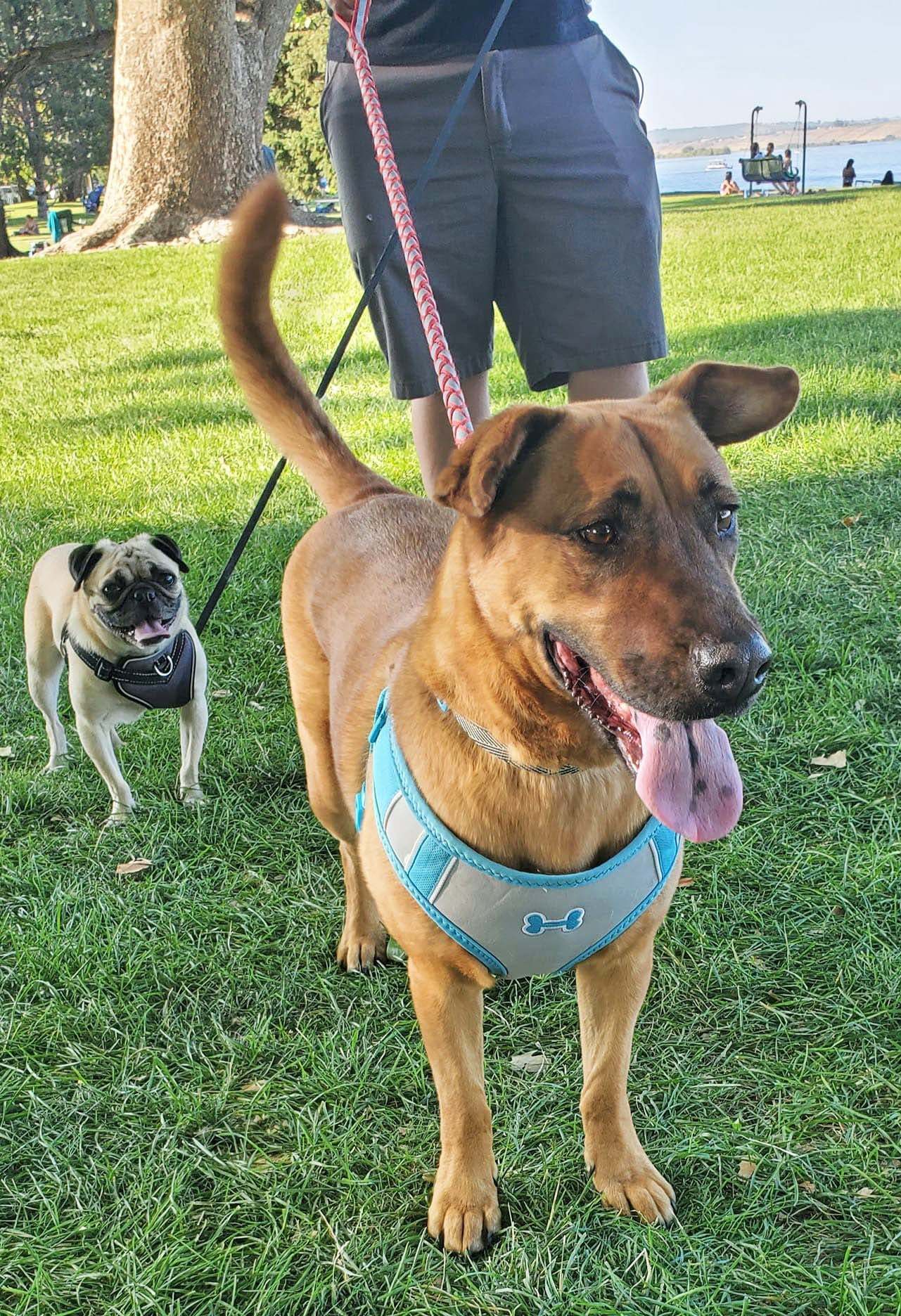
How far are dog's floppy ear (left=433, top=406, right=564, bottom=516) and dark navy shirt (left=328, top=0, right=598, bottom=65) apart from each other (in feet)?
5.86

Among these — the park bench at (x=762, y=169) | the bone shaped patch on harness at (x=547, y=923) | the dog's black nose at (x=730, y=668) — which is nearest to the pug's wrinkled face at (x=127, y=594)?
the bone shaped patch on harness at (x=547, y=923)

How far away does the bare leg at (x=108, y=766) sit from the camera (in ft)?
11.9

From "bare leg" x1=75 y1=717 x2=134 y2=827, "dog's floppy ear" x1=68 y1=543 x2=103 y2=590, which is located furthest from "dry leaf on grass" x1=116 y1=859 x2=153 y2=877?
"dog's floppy ear" x1=68 y1=543 x2=103 y2=590

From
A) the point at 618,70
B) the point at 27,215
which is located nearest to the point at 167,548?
the point at 618,70

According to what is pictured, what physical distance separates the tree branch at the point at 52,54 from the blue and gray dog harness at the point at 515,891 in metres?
28.4

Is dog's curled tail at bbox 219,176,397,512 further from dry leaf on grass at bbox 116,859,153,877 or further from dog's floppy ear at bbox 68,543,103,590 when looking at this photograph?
dry leaf on grass at bbox 116,859,153,877

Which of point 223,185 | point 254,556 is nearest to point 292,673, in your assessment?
point 254,556

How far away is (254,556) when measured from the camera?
5.30m

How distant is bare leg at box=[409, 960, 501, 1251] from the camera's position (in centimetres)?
206

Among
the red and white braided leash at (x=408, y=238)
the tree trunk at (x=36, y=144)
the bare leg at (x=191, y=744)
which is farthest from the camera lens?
the tree trunk at (x=36, y=144)

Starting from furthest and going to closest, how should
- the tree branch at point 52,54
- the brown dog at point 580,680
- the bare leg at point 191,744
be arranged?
1. the tree branch at point 52,54
2. the bare leg at point 191,744
3. the brown dog at point 580,680

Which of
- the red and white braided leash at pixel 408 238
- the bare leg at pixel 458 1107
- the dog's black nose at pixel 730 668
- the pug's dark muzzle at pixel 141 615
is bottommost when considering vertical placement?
the bare leg at pixel 458 1107

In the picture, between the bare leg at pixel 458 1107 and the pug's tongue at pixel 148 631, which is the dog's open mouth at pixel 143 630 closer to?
the pug's tongue at pixel 148 631

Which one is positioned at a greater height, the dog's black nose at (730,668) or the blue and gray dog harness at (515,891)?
the dog's black nose at (730,668)
